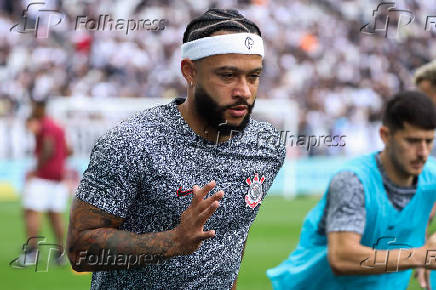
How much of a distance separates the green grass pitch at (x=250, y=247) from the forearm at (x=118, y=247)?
19.7 ft

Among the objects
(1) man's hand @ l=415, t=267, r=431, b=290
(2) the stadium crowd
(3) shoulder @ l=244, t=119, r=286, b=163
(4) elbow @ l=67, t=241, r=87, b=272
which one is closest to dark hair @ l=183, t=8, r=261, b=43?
(3) shoulder @ l=244, t=119, r=286, b=163

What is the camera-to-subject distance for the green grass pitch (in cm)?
946

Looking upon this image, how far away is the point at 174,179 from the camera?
3471 millimetres

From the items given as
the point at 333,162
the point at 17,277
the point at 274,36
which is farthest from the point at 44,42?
the point at 17,277

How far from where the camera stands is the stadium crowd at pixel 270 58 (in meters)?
22.0

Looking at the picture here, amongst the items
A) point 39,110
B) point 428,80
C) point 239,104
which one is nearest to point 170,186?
point 239,104

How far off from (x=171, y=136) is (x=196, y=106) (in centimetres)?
19

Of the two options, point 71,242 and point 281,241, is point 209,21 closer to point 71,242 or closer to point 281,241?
point 71,242

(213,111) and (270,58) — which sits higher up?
(270,58)

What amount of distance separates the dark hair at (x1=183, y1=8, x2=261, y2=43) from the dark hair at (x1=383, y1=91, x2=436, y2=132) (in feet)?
4.19

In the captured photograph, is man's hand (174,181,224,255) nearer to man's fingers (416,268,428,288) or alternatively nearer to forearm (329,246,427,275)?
forearm (329,246,427,275)

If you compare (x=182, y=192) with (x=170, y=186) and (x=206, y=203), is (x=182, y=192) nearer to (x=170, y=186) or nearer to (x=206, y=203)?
(x=170, y=186)

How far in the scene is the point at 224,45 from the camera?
362 cm

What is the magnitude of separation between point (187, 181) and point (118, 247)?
0.45 m
